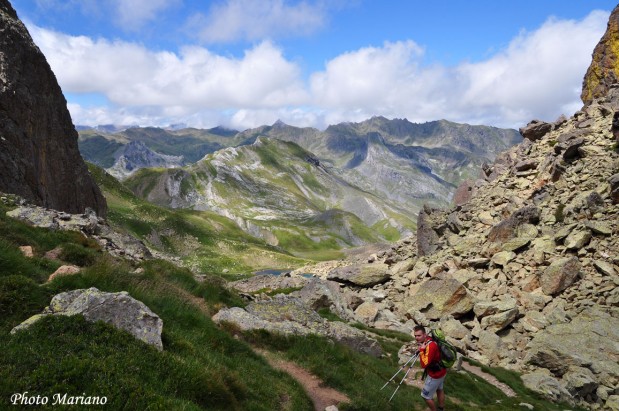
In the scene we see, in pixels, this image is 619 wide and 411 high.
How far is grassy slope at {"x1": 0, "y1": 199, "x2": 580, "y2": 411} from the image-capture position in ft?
27.0

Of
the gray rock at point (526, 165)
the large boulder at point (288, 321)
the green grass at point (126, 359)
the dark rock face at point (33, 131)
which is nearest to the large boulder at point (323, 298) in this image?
the large boulder at point (288, 321)

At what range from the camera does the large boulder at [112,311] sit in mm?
10773

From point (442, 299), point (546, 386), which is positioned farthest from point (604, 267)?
point (546, 386)

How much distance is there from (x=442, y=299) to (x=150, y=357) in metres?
37.3

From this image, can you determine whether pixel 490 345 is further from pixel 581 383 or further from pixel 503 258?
pixel 503 258

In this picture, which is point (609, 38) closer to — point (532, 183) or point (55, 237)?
point (532, 183)

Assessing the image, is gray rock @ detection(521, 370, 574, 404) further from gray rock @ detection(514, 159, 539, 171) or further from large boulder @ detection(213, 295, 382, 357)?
gray rock @ detection(514, 159, 539, 171)

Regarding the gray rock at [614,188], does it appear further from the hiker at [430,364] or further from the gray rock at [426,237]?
the hiker at [430,364]

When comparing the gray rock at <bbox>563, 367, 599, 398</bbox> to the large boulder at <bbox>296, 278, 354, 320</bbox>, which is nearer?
the gray rock at <bbox>563, 367, 599, 398</bbox>

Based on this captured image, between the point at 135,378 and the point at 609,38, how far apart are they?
8959cm

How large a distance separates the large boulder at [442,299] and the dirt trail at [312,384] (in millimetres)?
28296

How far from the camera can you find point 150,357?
10.1 m

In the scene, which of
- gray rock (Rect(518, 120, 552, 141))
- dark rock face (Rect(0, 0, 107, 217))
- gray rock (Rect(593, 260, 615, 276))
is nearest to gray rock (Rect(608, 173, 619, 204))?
gray rock (Rect(593, 260, 615, 276))

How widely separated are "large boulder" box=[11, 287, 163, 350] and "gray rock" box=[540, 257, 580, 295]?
39.4 meters
